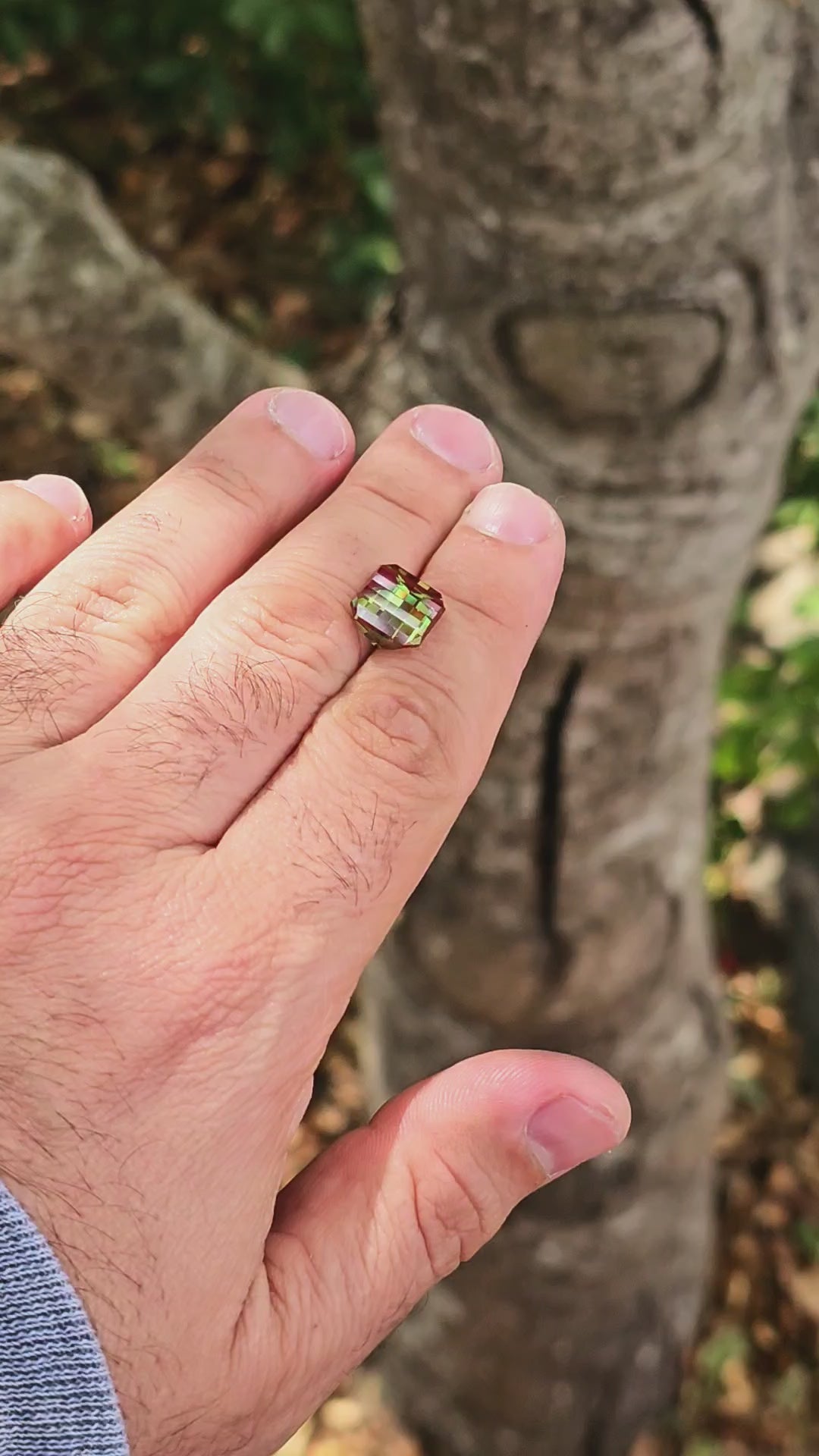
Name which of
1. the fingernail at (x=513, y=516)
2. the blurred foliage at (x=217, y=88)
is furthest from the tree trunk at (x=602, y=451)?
the blurred foliage at (x=217, y=88)

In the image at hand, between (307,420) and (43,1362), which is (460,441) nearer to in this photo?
(307,420)

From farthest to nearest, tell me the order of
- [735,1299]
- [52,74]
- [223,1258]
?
[52,74] → [735,1299] → [223,1258]

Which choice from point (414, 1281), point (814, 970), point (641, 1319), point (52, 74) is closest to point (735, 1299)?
point (641, 1319)

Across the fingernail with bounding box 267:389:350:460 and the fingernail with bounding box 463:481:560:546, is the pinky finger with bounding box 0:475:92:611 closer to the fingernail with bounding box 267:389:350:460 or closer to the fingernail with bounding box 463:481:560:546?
the fingernail with bounding box 267:389:350:460

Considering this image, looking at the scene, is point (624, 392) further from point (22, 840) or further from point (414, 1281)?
point (414, 1281)

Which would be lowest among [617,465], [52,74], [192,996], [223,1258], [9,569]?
[223,1258]

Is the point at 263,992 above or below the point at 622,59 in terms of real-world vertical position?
below

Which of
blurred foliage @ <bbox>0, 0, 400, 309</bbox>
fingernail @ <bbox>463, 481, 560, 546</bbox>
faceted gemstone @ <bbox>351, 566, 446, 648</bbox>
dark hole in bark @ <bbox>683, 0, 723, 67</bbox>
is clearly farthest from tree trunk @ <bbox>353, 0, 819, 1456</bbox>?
blurred foliage @ <bbox>0, 0, 400, 309</bbox>
